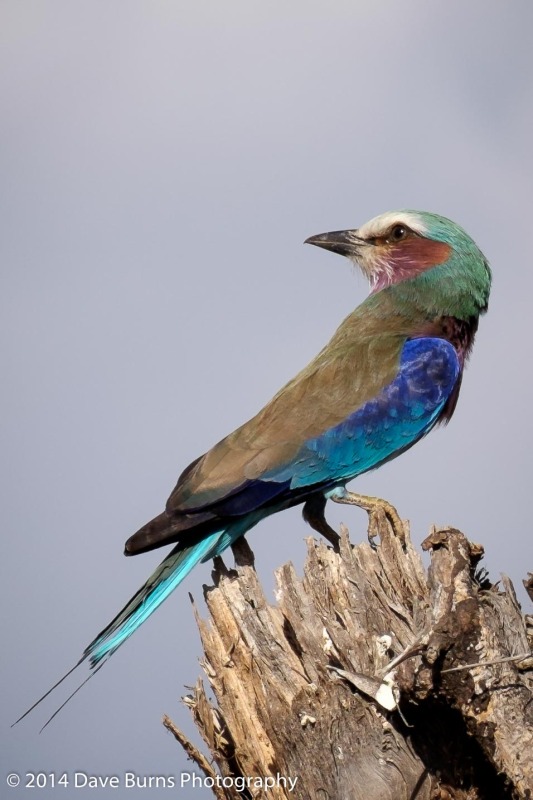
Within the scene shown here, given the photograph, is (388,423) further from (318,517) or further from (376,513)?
(376,513)

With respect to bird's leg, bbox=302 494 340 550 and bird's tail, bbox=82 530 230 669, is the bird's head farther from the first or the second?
bird's tail, bbox=82 530 230 669

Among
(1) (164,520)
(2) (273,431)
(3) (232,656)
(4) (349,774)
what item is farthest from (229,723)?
(2) (273,431)

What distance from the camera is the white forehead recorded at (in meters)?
7.91

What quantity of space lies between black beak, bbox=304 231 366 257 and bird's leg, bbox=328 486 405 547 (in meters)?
2.17

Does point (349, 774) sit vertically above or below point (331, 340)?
below

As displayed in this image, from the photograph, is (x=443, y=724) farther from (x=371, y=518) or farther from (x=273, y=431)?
(x=273, y=431)

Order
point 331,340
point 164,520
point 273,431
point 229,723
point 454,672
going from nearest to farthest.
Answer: point 454,672 < point 229,723 < point 164,520 < point 273,431 < point 331,340

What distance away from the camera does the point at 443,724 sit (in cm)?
478

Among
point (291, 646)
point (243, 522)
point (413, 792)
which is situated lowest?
point (413, 792)

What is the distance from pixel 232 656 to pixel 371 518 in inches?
57.4

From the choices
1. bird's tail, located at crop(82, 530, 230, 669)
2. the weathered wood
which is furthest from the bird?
the weathered wood

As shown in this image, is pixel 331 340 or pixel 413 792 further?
pixel 331 340

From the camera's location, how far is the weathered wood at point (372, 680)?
4539 millimetres

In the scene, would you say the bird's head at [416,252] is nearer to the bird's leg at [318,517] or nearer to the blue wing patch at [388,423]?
the blue wing patch at [388,423]
